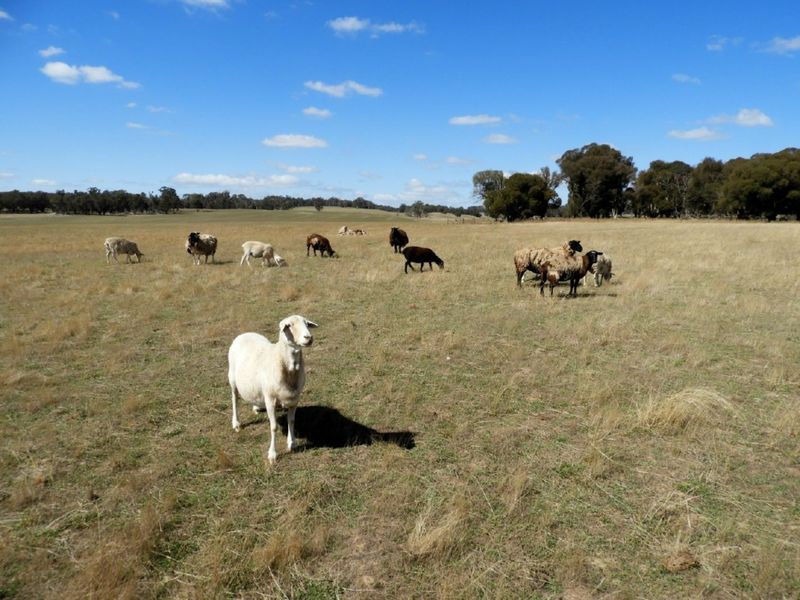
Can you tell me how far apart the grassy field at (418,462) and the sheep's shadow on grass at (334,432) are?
0.16ft

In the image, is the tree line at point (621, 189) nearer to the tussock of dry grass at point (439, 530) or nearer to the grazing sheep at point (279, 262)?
the grazing sheep at point (279, 262)

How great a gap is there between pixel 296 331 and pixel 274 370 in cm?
76

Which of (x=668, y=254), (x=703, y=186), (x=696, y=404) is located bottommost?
(x=696, y=404)

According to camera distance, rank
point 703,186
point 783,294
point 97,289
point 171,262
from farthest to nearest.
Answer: point 703,186
point 171,262
point 97,289
point 783,294

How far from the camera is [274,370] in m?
5.94

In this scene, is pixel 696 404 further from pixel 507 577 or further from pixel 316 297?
pixel 316 297

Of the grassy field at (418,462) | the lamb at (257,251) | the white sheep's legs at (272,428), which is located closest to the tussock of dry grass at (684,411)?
the grassy field at (418,462)

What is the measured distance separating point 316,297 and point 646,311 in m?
10.7

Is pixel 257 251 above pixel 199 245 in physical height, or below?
below

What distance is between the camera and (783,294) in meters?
15.3

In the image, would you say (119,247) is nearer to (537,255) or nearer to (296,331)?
(537,255)

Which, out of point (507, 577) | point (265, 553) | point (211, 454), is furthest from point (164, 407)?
point (507, 577)

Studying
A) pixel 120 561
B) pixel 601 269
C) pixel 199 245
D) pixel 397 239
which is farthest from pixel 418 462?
pixel 397 239

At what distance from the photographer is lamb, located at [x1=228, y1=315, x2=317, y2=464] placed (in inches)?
222
